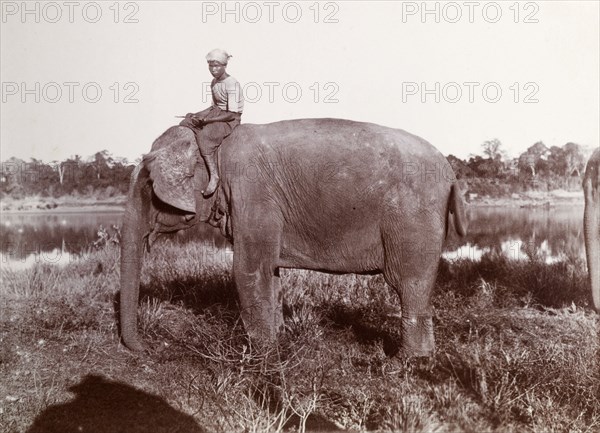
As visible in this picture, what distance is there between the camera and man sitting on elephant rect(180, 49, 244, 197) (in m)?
5.27

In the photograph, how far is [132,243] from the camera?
5.32 m

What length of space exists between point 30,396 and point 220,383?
1360mm

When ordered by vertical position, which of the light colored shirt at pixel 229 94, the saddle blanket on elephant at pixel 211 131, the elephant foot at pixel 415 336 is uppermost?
the light colored shirt at pixel 229 94

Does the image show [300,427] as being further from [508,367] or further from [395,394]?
[508,367]

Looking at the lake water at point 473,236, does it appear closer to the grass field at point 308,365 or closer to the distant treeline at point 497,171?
the distant treeline at point 497,171

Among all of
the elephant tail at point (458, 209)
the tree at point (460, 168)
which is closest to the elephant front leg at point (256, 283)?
the elephant tail at point (458, 209)

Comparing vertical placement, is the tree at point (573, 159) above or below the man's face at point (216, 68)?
below

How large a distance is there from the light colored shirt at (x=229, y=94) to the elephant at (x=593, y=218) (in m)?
3.30

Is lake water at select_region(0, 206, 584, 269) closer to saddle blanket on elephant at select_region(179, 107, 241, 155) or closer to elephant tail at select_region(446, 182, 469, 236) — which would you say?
elephant tail at select_region(446, 182, 469, 236)

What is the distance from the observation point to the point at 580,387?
409 centimetres

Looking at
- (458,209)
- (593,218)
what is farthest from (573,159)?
(458,209)

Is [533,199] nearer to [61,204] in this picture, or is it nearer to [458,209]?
[458,209]

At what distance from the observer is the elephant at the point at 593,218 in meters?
5.89

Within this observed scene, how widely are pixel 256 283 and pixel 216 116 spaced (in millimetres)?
1453
